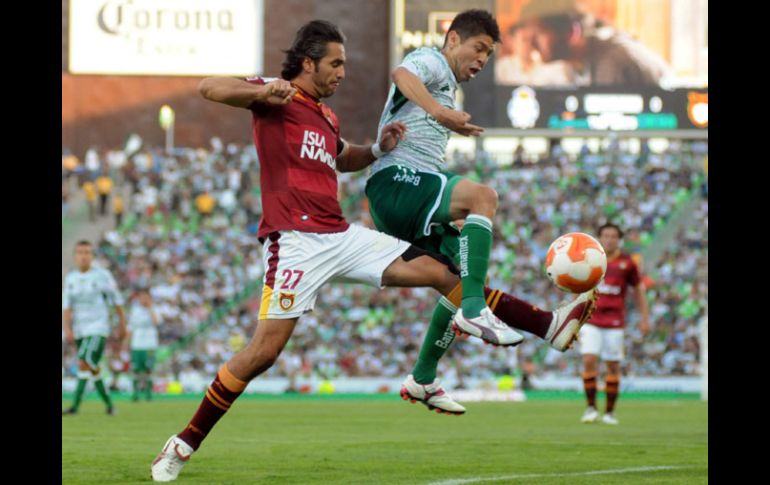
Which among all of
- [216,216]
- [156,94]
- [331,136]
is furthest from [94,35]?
[331,136]

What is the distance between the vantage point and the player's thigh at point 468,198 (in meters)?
7.86

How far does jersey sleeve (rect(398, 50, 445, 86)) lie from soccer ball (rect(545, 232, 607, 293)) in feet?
4.43

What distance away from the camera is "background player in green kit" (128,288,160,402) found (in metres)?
22.1

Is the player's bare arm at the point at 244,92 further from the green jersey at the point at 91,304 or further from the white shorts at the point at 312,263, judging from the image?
the green jersey at the point at 91,304

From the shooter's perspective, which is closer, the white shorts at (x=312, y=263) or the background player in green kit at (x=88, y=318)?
the white shorts at (x=312, y=263)

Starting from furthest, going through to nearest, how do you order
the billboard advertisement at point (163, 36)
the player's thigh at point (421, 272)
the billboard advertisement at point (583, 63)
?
the billboard advertisement at point (163, 36) → the billboard advertisement at point (583, 63) → the player's thigh at point (421, 272)

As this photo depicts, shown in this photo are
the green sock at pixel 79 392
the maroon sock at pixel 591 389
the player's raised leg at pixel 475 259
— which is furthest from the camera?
the green sock at pixel 79 392

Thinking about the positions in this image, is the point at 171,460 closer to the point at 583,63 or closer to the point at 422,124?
the point at 422,124

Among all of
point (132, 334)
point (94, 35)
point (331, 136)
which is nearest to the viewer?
point (331, 136)

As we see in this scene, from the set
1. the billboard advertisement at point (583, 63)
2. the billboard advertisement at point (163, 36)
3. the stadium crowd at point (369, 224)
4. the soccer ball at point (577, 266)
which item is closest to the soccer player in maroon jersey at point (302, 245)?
the soccer ball at point (577, 266)

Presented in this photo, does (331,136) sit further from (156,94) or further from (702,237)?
(156,94)

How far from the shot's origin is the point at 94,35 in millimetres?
40312

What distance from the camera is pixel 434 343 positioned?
8.72m
